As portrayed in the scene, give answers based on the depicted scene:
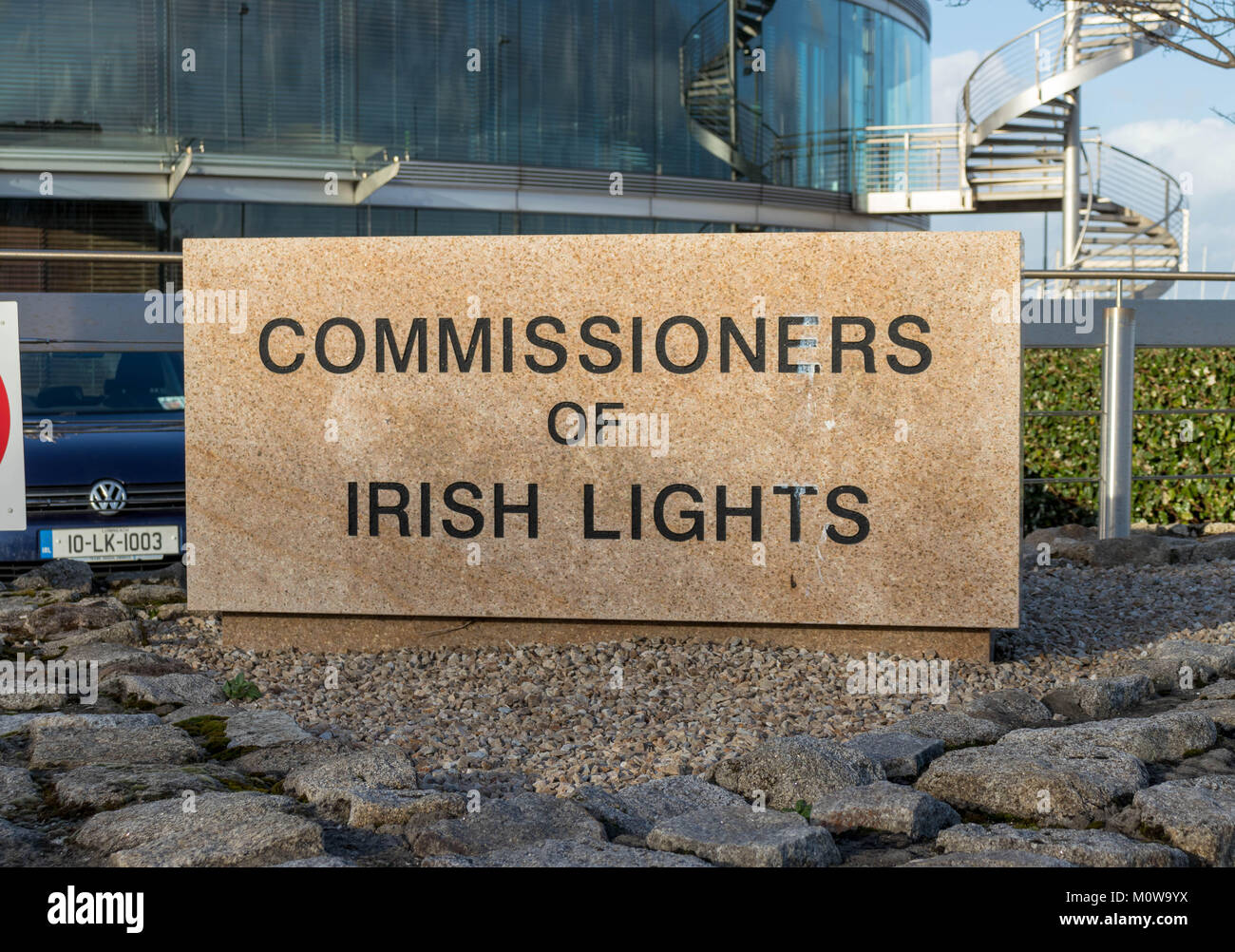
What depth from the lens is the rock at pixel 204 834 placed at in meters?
3.38

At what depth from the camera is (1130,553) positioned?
8.63 metres

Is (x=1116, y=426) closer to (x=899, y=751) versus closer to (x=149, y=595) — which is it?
(x=899, y=751)

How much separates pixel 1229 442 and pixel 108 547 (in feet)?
33.1

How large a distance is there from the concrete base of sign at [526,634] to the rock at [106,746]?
66.6 inches

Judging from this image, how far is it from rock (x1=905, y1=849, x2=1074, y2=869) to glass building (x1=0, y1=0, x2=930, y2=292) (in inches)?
704

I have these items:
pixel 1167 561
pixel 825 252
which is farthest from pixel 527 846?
pixel 1167 561

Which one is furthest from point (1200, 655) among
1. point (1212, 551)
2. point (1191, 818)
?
point (1212, 551)

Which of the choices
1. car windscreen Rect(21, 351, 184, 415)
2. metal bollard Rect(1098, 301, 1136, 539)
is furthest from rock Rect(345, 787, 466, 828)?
metal bollard Rect(1098, 301, 1136, 539)

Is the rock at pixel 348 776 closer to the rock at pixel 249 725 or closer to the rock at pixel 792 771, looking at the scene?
the rock at pixel 249 725

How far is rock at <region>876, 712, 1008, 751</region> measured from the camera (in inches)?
185

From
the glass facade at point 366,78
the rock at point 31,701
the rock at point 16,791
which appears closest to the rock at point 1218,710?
the rock at point 16,791

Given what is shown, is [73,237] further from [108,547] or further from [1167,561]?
[1167,561]

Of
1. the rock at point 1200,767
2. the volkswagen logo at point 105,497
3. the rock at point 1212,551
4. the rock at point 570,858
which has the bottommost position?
the rock at point 1200,767

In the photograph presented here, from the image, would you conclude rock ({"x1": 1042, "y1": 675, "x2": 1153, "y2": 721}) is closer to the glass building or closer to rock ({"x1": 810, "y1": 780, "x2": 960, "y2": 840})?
rock ({"x1": 810, "y1": 780, "x2": 960, "y2": 840})
